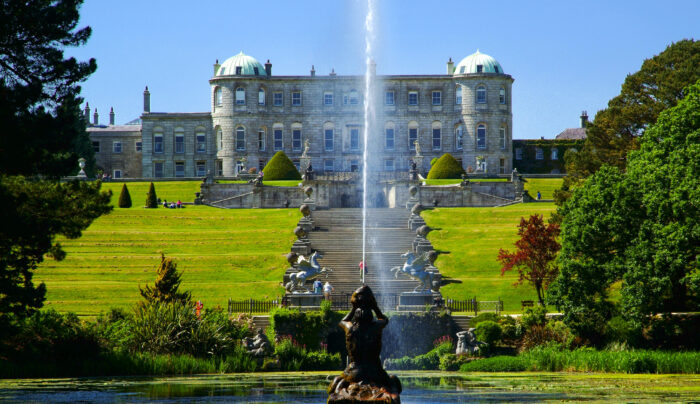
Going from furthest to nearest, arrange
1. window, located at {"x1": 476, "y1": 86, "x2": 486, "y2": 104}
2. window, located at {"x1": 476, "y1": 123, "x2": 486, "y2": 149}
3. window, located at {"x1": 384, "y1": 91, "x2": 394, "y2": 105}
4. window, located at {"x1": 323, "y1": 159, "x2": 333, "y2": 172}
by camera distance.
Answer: window, located at {"x1": 384, "y1": 91, "x2": 394, "y2": 105} < window, located at {"x1": 323, "y1": 159, "x2": 333, "y2": 172} < window, located at {"x1": 476, "y1": 86, "x2": 486, "y2": 104} < window, located at {"x1": 476, "y1": 123, "x2": 486, "y2": 149}

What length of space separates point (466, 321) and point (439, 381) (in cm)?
1085

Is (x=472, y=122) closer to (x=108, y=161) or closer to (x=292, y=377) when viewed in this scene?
(x=108, y=161)

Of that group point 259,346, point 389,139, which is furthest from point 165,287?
point 389,139

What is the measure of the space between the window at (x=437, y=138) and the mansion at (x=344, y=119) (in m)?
Result: 0.09

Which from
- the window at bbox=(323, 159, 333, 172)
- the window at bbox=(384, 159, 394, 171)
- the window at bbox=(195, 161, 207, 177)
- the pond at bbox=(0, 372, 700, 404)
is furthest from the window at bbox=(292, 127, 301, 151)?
the pond at bbox=(0, 372, 700, 404)

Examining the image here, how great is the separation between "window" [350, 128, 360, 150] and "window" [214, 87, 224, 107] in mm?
12647

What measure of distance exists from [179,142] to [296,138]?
11.6 meters

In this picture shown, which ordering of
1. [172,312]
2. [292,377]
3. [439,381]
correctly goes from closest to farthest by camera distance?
[439,381] < [292,377] < [172,312]

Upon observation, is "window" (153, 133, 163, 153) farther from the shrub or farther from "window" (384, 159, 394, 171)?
the shrub

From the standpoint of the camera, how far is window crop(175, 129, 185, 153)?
334 feet

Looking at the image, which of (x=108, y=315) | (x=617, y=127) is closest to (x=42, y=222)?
(x=108, y=315)

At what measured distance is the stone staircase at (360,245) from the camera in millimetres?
45312

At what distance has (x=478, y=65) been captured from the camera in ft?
324

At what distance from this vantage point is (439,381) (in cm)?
2644
